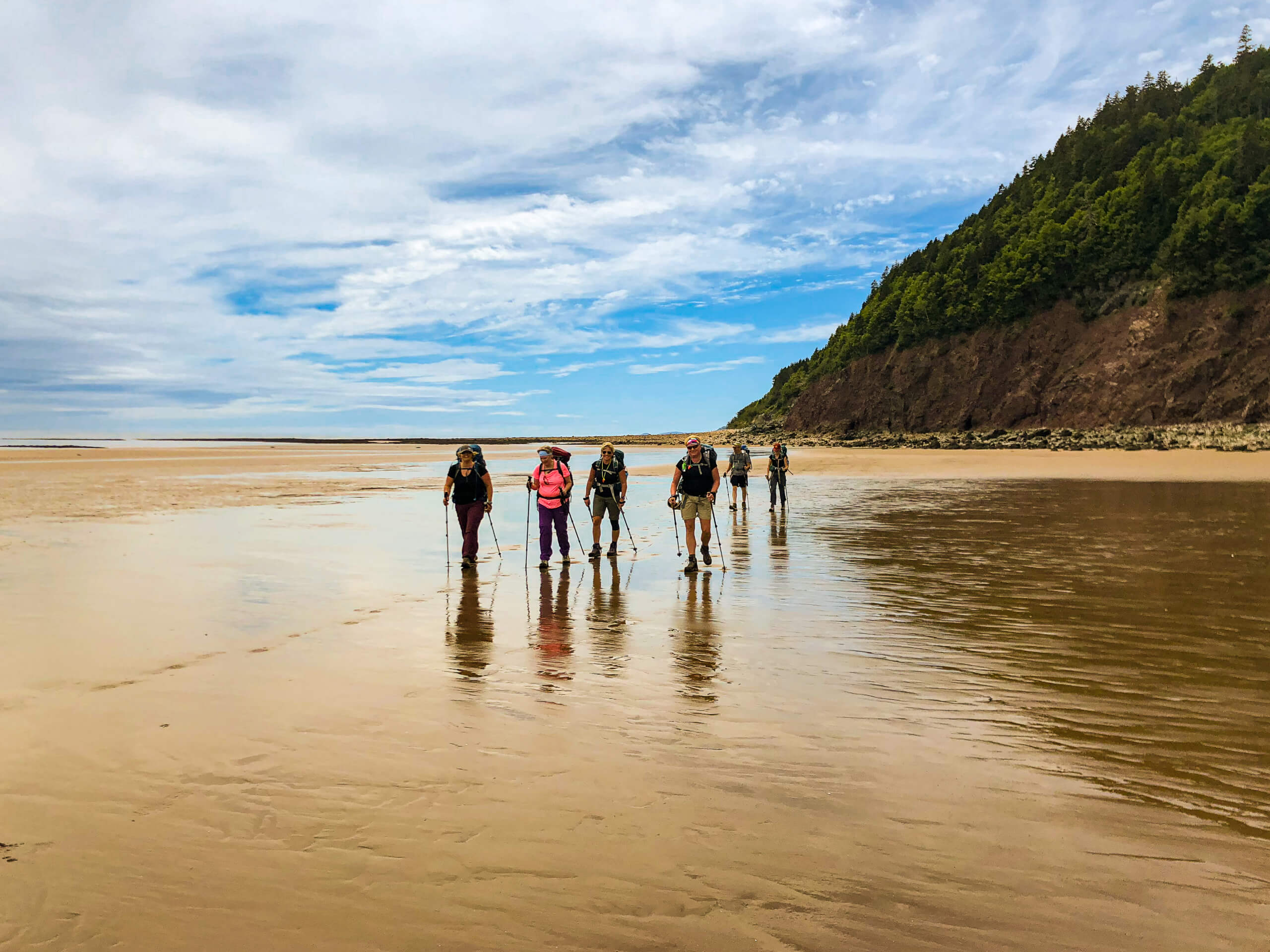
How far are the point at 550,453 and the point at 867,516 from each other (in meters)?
10.4

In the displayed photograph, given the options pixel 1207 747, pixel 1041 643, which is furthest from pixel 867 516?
pixel 1207 747

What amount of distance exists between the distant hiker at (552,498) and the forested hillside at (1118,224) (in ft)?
242

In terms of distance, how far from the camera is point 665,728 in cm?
557

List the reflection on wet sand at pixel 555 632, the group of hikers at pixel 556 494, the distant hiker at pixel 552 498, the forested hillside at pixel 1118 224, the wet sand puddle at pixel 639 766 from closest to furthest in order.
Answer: the wet sand puddle at pixel 639 766
the reflection on wet sand at pixel 555 632
the group of hikers at pixel 556 494
the distant hiker at pixel 552 498
the forested hillside at pixel 1118 224

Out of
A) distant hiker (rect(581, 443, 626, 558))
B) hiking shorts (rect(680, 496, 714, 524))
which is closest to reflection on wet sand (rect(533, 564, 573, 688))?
distant hiker (rect(581, 443, 626, 558))

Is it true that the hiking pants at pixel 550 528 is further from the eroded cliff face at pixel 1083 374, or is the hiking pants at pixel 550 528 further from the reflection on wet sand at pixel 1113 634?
the eroded cliff face at pixel 1083 374

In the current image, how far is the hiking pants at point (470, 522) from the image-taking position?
12.6 metres

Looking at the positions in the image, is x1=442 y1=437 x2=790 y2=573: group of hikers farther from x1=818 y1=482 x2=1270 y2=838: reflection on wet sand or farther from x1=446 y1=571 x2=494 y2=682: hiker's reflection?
x1=818 y1=482 x2=1270 y2=838: reflection on wet sand

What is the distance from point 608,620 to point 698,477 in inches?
172

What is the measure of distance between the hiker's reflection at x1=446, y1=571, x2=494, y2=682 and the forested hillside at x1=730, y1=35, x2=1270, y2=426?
76884 millimetres

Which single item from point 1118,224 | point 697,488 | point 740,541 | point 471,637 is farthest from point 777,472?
point 1118,224

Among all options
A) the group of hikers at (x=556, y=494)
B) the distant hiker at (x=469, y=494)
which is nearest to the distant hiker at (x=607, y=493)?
A: the group of hikers at (x=556, y=494)

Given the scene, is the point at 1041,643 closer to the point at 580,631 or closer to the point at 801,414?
the point at 580,631

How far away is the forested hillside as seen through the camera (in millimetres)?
66625
